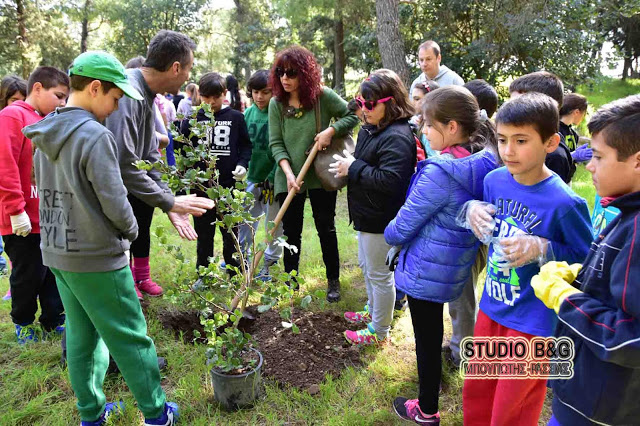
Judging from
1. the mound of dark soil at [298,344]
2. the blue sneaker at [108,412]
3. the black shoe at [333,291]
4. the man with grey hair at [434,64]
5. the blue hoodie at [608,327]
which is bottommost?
the blue sneaker at [108,412]

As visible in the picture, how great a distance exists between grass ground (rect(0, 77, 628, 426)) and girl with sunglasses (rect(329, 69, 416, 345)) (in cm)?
35

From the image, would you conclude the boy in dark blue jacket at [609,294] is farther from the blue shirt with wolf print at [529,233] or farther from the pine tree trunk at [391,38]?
the pine tree trunk at [391,38]

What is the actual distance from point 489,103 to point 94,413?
3.17m

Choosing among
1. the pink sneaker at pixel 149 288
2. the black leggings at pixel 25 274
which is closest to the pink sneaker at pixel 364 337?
the pink sneaker at pixel 149 288

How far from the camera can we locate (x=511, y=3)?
989 cm

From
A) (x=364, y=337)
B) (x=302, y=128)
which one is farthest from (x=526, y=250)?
(x=302, y=128)

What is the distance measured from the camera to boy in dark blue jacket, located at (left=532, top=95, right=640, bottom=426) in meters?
1.25

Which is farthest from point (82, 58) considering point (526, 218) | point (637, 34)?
point (637, 34)

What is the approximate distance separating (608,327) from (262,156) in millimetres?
3599

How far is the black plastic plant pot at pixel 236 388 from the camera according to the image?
2516 millimetres

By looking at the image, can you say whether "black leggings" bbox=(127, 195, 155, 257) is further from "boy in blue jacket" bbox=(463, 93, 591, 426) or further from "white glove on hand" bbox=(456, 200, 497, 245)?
"boy in blue jacket" bbox=(463, 93, 591, 426)

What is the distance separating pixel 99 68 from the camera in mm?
2070

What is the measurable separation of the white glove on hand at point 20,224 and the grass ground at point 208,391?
88cm

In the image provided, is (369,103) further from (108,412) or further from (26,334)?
(26,334)
